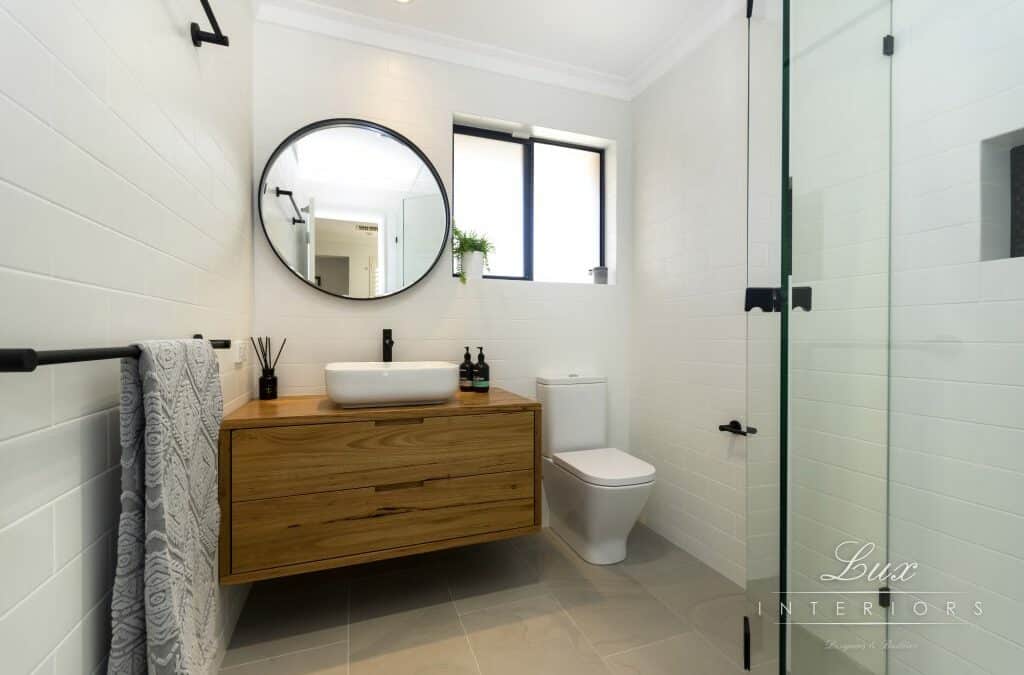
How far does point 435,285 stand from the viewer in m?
2.24

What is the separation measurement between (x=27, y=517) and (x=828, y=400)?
4.54 ft

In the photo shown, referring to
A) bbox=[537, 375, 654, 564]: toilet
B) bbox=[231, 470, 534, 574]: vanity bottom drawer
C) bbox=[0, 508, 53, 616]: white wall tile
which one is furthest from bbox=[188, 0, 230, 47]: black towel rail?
bbox=[537, 375, 654, 564]: toilet

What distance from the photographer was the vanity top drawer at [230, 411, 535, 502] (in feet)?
4.72

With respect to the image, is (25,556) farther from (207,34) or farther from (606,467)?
(606,467)

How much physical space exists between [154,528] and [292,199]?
1.66m

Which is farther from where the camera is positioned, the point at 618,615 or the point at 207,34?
the point at 618,615

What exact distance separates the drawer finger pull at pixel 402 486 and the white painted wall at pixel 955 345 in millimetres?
1353

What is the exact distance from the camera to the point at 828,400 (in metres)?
0.93

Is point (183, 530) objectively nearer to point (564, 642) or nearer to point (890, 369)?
point (564, 642)

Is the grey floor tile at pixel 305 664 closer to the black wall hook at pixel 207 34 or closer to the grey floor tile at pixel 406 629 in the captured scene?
the grey floor tile at pixel 406 629

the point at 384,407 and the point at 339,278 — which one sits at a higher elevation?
the point at 339,278

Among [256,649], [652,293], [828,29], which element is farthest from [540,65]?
[256,649]

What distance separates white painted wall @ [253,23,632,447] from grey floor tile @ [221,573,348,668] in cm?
85

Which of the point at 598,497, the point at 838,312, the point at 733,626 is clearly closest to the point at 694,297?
the point at 598,497
